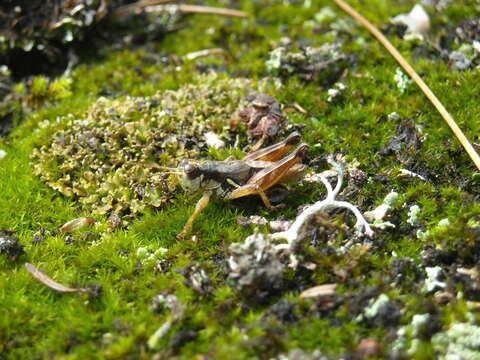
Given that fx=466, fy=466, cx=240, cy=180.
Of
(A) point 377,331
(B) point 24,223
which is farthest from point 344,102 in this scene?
(B) point 24,223

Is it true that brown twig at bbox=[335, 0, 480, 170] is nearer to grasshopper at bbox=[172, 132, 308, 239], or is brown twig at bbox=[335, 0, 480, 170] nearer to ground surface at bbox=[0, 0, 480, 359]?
ground surface at bbox=[0, 0, 480, 359]

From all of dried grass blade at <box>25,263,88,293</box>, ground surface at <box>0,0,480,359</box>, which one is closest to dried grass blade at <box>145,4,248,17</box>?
ground surface at <box>0,0,480,359</box>

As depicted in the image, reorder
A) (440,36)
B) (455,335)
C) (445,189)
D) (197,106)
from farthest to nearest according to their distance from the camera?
(440,36), (197,106), (445,189), (455,335)

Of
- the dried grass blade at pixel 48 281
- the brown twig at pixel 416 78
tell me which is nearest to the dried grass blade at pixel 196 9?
the brown twig at pixel 416 78

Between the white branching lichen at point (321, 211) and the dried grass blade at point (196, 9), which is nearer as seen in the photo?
the white branching lichen at point (321, 211)

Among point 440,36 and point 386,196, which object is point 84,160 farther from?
point 440,36

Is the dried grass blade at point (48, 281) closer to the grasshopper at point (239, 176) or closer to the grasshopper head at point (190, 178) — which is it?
the grasshopper at point (239, 176)
